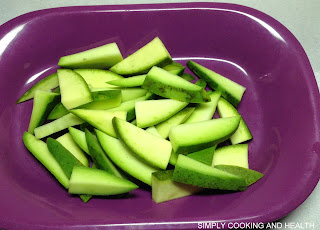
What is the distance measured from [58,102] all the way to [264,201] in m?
0.60

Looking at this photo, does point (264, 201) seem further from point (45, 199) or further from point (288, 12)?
point (288, 12)

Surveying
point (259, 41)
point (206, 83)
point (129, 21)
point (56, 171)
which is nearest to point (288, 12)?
point (259, 41)

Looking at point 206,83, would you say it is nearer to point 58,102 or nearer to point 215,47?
point 215,47

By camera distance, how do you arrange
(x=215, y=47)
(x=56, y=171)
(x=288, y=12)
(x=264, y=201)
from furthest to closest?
1. (x=288, y=12)
2. (x=215, y=47)
3. (x=56, y=171)
4. (x=264, y=201)

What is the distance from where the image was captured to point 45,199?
0.97 metres

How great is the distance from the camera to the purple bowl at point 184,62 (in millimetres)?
875

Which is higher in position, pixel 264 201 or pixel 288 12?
pixel 288 12

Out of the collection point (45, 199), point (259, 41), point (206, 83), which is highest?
point (259, 41)

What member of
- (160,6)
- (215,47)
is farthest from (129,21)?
(215,47)

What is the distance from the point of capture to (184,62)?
1.25 m

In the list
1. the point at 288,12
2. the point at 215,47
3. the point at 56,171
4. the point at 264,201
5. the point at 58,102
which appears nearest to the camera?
the point at 264,201

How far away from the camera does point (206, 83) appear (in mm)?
1168

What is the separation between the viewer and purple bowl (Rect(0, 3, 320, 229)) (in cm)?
88

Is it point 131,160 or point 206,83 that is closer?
point 131,160
